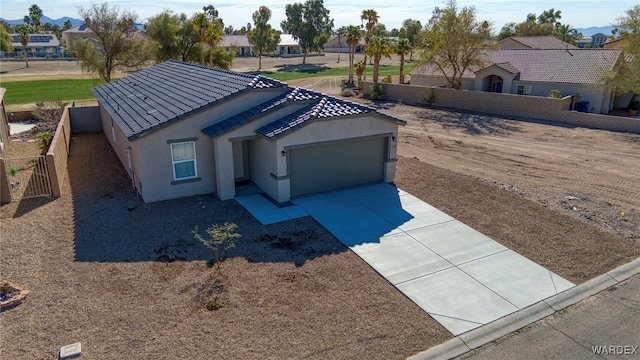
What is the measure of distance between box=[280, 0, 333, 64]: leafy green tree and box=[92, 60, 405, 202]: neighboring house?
76295 millimetres

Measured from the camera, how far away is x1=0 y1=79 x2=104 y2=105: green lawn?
132ft

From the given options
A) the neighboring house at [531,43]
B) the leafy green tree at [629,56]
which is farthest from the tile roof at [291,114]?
the neighboring house at [531,43]

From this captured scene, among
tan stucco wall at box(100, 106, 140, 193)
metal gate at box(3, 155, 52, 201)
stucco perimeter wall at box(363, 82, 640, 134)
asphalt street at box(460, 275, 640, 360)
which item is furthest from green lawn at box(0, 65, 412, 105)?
asphalt street at box(460, 275, 640, 360)

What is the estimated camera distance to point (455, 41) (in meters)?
37.3

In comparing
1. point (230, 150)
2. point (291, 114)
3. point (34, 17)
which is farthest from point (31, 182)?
point (34, 17)

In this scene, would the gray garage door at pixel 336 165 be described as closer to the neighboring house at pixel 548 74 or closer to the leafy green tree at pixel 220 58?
the neighboring house at pixel 548 74

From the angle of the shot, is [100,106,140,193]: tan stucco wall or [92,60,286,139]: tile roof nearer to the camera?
[92,60,286,139]: tile roof

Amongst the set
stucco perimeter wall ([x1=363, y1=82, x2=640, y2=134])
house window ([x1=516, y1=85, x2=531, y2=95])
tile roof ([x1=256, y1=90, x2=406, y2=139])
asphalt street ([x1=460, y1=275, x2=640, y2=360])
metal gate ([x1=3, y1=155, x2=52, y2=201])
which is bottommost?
asphalt street ([x1=460, y1=275, x2=640, y2=360])

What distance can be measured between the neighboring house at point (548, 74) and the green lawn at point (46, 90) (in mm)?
34437

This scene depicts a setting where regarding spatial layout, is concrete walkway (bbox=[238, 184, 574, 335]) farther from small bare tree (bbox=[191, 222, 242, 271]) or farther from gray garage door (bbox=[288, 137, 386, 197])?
small bare tree (bbox=[191, 222, 242, 271])

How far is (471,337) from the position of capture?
855 centimetres

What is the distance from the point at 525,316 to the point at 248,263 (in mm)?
6382

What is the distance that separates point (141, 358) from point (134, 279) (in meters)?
2.90

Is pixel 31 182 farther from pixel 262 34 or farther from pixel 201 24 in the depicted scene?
pixel 262 34
